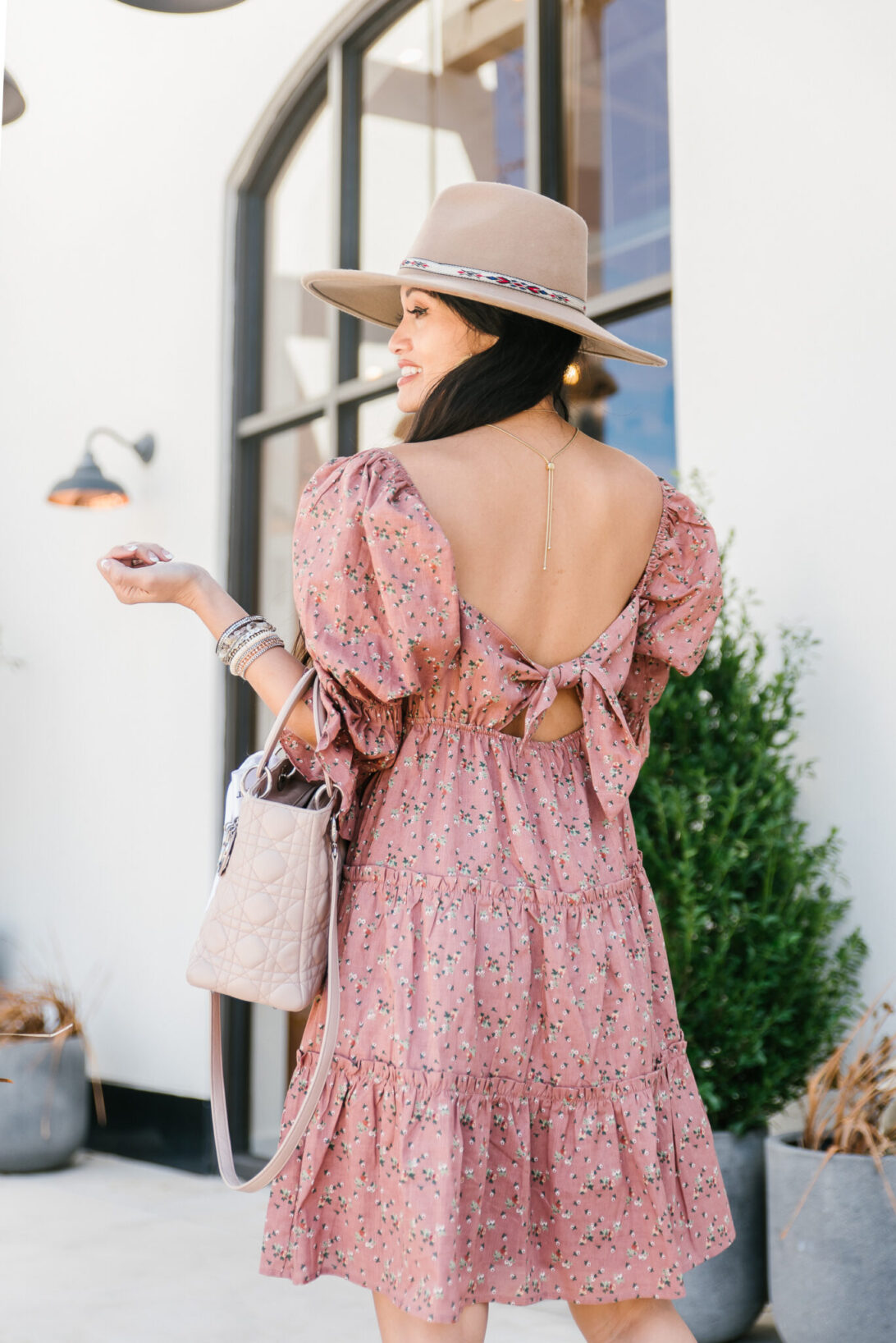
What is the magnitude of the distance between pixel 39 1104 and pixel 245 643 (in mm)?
3930

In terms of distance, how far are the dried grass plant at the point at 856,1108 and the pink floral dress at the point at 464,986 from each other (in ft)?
3.39

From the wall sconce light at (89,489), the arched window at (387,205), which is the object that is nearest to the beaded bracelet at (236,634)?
the arched window at (387,205)

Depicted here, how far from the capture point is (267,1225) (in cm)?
148

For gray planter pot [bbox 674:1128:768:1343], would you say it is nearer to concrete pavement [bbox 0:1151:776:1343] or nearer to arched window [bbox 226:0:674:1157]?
concrete pavement [bbox 0:1151:776:1343]

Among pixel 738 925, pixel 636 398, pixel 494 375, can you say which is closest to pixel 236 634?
pixel 494 375

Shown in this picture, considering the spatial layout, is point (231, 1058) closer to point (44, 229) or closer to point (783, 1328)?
point (783, 1328)

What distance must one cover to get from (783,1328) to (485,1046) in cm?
154

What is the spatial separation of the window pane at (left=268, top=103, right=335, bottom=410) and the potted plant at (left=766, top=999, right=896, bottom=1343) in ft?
11.2

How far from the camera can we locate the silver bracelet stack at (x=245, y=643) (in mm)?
1571

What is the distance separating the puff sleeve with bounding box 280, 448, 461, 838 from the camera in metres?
1.46

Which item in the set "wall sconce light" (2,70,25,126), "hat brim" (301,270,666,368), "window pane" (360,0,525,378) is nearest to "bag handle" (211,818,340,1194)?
"hat brim" (301,270,666,368)

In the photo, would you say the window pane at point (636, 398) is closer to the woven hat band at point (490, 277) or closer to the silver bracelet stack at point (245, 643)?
the woven hat band at point (490, 277)

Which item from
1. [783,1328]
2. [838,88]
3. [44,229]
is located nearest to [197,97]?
A: [44,229]

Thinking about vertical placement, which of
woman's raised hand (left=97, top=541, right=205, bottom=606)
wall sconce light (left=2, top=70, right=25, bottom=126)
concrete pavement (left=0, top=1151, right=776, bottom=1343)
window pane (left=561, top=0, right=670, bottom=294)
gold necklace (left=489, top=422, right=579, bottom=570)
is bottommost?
concrete pavement (left=0, top=1151, right=776, bottom=1343)
